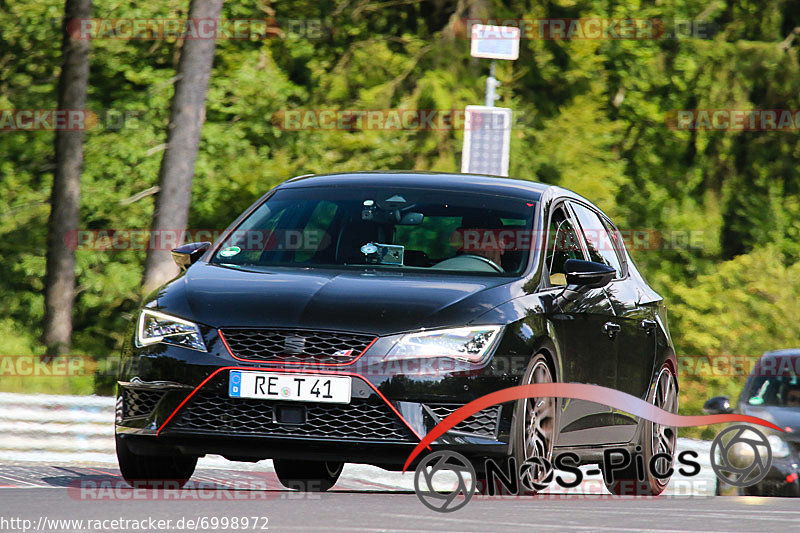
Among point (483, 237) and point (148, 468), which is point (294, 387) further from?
point (483, 237)

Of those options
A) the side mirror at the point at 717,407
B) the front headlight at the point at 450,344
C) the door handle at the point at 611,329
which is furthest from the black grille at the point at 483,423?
the side mirror at the point at 717,407

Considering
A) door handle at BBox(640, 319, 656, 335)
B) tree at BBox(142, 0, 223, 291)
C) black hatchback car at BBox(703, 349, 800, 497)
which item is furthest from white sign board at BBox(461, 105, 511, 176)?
tree at BBox(142, 0, 223, 291)

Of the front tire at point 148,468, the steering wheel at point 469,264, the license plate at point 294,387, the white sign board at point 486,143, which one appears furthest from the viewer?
the white sign board at point 486,143

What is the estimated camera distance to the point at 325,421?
6.74 m

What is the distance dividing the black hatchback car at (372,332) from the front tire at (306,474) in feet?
5.24

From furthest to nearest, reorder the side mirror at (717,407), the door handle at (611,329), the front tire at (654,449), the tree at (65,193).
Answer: the tree at (65,193)
the side mirror at (717,407)
the front tire at (654,449)
the door handle at (611,329)

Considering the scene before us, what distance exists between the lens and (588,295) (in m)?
8.28

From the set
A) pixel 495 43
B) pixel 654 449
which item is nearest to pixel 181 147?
pixel 495 43

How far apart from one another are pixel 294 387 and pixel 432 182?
2140mm

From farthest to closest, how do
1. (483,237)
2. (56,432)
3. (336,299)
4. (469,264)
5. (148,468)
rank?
(56,432) < (483,237) < (469,264) < (148,468) < (336,299)

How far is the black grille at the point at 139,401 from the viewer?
23.2ft

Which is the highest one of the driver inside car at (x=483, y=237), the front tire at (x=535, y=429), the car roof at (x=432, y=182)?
the car roof at (x=432, y=182)

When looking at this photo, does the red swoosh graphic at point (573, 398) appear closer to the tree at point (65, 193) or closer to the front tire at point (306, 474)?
the front tire at point (306, 474)

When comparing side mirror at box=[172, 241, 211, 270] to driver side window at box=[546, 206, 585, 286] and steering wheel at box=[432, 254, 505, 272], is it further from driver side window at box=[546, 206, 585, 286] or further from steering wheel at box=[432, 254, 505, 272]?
driver side window at box=[546, 206, 585, 286]
